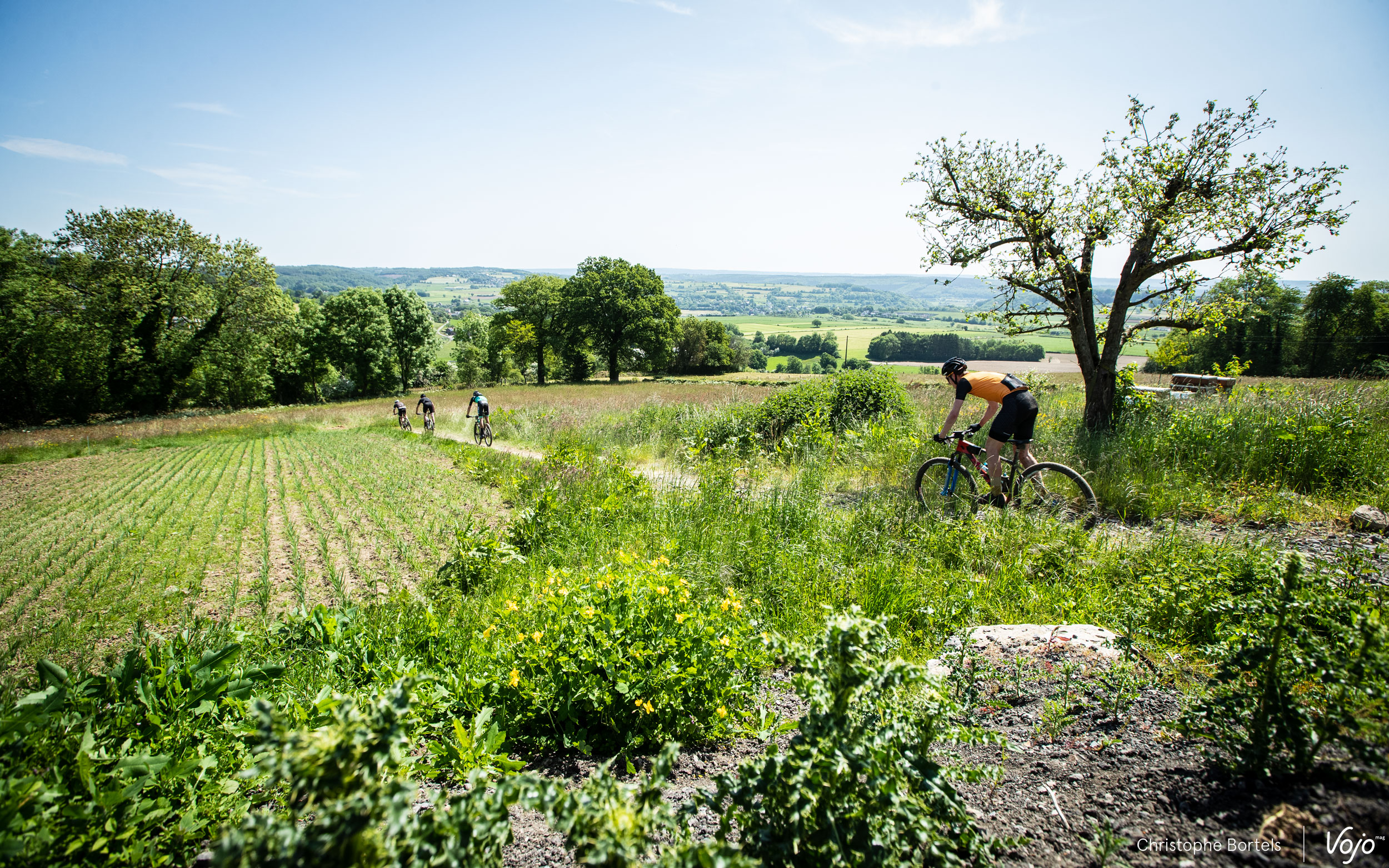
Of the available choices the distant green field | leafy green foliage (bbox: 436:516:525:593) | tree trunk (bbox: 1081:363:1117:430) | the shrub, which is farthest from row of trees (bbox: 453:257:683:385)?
the shrub

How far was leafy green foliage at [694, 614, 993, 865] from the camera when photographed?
1.71m

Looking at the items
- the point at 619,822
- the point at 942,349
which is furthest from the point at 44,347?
the point at 942,349

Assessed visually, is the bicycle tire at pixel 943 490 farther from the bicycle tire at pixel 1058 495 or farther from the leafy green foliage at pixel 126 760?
the leafy green foliage at pixel 126 760

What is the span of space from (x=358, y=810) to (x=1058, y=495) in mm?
7611

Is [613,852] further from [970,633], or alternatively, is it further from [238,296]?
[238,296]

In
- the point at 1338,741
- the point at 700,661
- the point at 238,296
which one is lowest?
the point at 700,661

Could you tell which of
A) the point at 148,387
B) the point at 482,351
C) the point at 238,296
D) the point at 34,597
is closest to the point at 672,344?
the point at 482,351

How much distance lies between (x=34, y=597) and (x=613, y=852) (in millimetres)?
11077

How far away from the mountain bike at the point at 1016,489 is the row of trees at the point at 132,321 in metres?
54.6

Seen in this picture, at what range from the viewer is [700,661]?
3.20 metres

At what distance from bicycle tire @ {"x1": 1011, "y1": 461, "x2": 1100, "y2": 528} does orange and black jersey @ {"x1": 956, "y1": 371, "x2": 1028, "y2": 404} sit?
97 cm

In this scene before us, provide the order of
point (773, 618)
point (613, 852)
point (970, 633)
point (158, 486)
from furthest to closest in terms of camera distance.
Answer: point (158, 486) < point (773, 618) < point (970, 633) < point (613, 852)

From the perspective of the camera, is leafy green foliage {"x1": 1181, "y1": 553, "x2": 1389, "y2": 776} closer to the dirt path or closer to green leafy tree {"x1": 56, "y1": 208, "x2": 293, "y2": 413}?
the dirt path

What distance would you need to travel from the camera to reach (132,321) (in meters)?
40.5
